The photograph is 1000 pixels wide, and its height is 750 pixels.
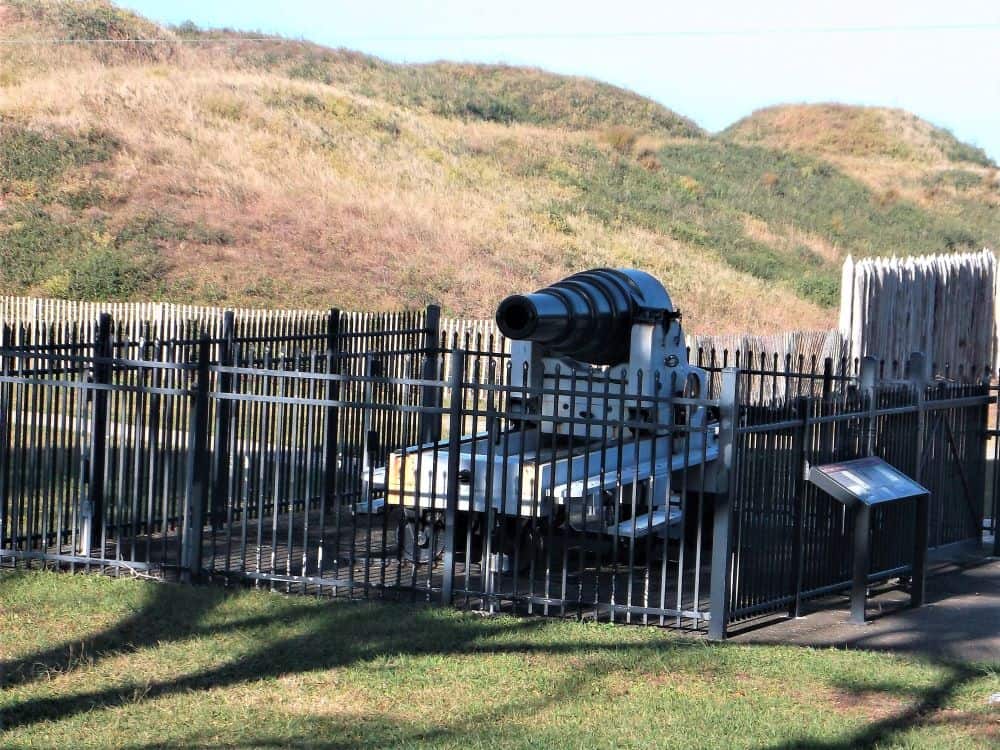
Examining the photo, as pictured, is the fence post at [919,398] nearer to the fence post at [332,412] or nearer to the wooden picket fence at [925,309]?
the fence post at [332,412]

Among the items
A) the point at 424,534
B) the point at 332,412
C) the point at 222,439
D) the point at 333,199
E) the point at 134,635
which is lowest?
the point at 134,635

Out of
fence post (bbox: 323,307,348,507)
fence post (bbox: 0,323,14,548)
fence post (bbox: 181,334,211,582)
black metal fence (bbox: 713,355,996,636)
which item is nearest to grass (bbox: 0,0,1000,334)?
fence post (bbox: 323,307,348,507)

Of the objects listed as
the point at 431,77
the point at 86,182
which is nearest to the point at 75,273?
the point at 86,182

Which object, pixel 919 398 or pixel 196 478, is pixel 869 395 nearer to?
pixel 919 398

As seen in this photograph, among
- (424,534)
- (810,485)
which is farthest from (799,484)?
(424,534)

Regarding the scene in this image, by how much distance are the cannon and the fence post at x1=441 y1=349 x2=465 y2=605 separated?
13cm

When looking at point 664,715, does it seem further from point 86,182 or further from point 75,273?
point 86,182

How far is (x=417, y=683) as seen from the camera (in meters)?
7.37

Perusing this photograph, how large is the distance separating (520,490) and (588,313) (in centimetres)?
198

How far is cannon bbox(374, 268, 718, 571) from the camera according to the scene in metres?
9.73

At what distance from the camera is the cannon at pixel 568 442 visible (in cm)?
973

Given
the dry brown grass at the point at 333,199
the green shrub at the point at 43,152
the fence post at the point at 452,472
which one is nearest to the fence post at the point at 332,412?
the fence post at the point at 452,472

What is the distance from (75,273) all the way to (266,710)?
31.2 meters

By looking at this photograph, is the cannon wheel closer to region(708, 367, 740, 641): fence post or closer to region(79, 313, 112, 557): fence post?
region(79, 313, 112, 557): fence post
